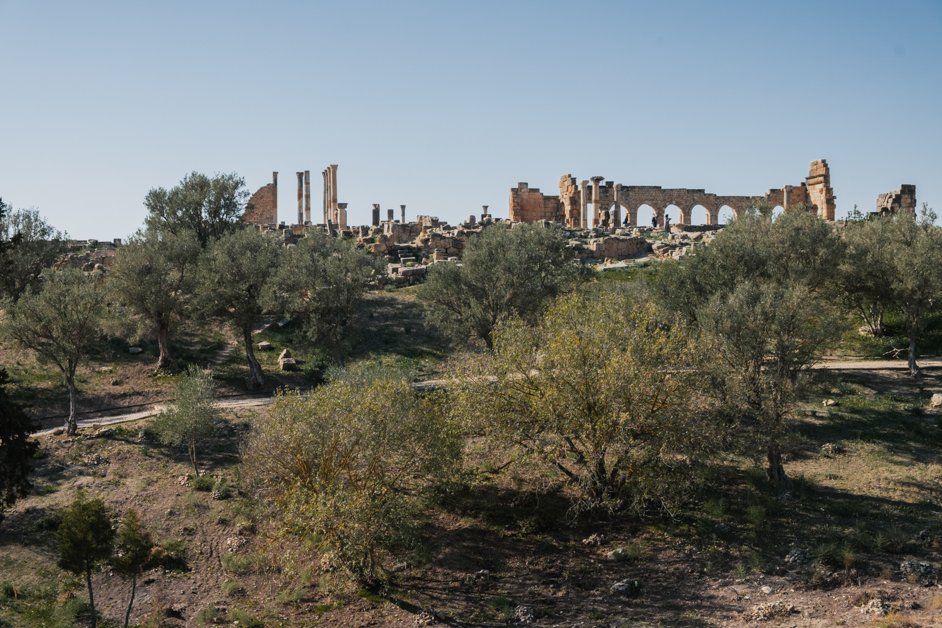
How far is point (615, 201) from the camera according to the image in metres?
77.2

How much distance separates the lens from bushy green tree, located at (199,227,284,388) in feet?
129

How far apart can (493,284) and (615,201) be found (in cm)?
3866

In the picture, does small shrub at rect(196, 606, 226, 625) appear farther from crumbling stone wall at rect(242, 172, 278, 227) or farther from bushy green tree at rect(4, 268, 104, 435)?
crumbling stone wall at rect(242, 172, 278, 227)

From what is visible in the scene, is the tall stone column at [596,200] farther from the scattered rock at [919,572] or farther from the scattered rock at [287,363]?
the scattered rock at [919,572]

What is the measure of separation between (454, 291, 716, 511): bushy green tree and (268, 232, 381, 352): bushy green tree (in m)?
13.8

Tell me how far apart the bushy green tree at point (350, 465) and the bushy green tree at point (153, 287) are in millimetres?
16997

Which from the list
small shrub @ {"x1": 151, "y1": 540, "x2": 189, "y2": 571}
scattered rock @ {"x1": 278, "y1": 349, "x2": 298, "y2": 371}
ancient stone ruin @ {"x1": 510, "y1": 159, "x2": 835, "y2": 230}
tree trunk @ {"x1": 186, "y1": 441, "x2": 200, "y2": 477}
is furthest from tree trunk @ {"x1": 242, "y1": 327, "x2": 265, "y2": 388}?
ancient stone ruin @ {"x1": 510, "y1": 159, "x2": 835, "y2": 230}

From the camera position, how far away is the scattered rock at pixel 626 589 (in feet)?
75.2

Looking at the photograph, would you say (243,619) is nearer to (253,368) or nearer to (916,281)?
(253,368)

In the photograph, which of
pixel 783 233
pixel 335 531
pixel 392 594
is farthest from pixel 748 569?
pixel 783 233

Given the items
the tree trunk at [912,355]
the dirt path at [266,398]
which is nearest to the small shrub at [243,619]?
the dirt path at [266,398]

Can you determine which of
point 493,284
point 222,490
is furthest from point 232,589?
point 493,284

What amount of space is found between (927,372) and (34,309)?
36189 millimetres

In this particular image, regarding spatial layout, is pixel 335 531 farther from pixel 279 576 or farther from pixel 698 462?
pixel 698 462
